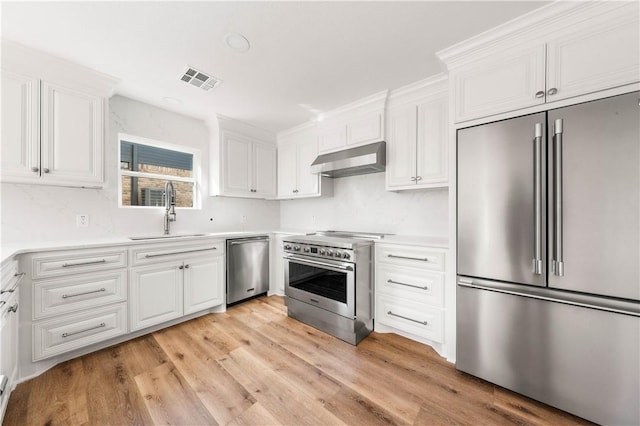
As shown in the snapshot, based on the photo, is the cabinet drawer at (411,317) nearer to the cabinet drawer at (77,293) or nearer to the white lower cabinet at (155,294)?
the white lower cabinet at (155,294)

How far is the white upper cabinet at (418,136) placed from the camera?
2.42m

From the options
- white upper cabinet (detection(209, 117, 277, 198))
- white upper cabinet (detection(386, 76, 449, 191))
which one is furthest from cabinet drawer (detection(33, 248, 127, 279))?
white upper cabinet (detection(386, 76, 449, 191))

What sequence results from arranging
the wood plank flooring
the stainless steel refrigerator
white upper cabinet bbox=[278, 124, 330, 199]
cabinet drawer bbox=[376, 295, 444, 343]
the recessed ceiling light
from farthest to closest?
white upper cabinet bbox=[278, 124, 330, 199], cabinet drawer bbox=[376, 295, 444, 343], the recessed ceiling light, the wood plank flooring, the stainless steel refrigerator

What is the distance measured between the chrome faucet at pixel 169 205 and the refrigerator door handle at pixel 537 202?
3530mm

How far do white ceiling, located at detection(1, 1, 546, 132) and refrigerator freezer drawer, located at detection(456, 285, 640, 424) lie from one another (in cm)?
194

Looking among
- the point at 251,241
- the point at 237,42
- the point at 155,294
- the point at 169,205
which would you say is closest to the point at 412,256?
the point at 251,241

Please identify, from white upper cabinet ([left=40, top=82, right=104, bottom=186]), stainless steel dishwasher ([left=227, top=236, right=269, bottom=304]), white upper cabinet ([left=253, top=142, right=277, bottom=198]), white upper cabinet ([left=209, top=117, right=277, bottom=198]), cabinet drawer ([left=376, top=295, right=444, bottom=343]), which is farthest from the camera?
white upper cabinet ([left=253, top=142, right=277, bottom=198])

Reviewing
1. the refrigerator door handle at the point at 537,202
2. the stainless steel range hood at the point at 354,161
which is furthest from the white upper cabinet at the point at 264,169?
the refrigerator door handle at the point at 537,202

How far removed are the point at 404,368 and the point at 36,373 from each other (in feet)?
9.22

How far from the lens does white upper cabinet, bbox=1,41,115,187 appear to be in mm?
1919

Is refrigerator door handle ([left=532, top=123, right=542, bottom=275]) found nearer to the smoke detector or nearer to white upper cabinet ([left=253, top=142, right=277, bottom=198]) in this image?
the smoke detector

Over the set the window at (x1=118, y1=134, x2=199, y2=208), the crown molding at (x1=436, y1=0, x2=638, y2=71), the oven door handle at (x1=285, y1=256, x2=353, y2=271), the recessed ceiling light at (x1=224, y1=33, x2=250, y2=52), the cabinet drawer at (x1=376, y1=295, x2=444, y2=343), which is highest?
the recessed ceiling light at (x1=224, y1=33, x2=250, y2=52)

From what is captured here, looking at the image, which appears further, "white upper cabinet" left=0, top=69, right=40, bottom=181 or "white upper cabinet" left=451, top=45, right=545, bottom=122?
"white upper cabinet" left=0, top=69, right=40, bottom=181

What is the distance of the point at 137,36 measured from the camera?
181cm
